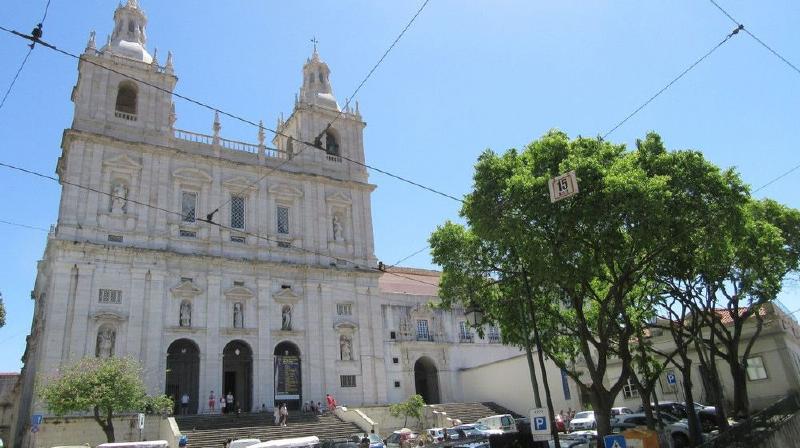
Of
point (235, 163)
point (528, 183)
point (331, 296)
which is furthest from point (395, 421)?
point (528, 183)

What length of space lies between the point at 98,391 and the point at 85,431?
16.7ft

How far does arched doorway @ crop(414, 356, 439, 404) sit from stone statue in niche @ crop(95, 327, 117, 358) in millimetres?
21368

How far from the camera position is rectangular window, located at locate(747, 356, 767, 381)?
33.0 meters

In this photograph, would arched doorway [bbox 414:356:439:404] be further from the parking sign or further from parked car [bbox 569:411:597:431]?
the parking sign

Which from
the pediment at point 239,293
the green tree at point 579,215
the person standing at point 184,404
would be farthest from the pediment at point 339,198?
the green tree at point 579,215

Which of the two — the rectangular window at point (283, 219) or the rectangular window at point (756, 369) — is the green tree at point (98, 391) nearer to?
the rectangular window at point (283, 219)

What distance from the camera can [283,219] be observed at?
39.1 meters

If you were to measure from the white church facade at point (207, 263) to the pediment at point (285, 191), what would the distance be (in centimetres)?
11

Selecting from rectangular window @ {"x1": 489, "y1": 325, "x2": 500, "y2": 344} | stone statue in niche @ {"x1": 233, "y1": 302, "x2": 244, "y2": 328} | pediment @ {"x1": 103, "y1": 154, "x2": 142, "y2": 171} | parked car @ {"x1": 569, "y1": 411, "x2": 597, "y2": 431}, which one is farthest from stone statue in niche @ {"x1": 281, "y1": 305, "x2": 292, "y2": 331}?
rectangular window @ {"x1": 489, "y1": 325, "x2": 500, "y2": 344}

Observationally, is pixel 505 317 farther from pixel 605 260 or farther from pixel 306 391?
pixel 306 391

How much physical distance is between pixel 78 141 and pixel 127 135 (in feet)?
9.21

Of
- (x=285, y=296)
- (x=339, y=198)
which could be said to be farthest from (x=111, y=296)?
(x=339, y=198)

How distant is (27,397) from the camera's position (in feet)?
104

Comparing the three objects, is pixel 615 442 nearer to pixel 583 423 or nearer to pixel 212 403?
pixel 583 423
